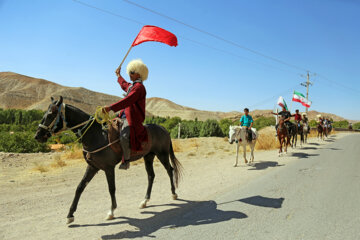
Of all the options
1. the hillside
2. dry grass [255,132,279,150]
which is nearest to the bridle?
dry grass [255,132,279,150]

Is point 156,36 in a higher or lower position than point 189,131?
higher

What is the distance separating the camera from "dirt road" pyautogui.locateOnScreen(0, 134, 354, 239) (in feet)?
12.7

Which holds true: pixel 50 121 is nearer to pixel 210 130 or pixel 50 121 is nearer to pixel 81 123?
pixel 81 123

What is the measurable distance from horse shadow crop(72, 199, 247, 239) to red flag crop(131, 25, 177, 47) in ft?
10.8

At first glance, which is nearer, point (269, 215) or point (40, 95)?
point (269, 215)

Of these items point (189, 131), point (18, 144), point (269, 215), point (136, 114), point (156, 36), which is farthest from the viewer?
point (189, 131)

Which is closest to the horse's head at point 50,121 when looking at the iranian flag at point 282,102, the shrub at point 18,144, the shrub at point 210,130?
the shrub at point 18,144

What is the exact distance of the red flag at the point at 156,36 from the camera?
4893 millimetres

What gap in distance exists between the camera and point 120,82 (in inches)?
200

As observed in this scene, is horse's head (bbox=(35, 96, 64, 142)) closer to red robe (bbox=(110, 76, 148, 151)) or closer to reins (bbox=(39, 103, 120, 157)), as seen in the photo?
reins (bbox=(39, 103, 120, 157))

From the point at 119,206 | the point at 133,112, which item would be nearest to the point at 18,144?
the point at 119,206

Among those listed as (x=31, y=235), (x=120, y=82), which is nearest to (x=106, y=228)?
(x=31, y=235)

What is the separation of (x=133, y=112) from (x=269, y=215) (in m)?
3.13

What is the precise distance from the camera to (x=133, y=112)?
4.54 meters
